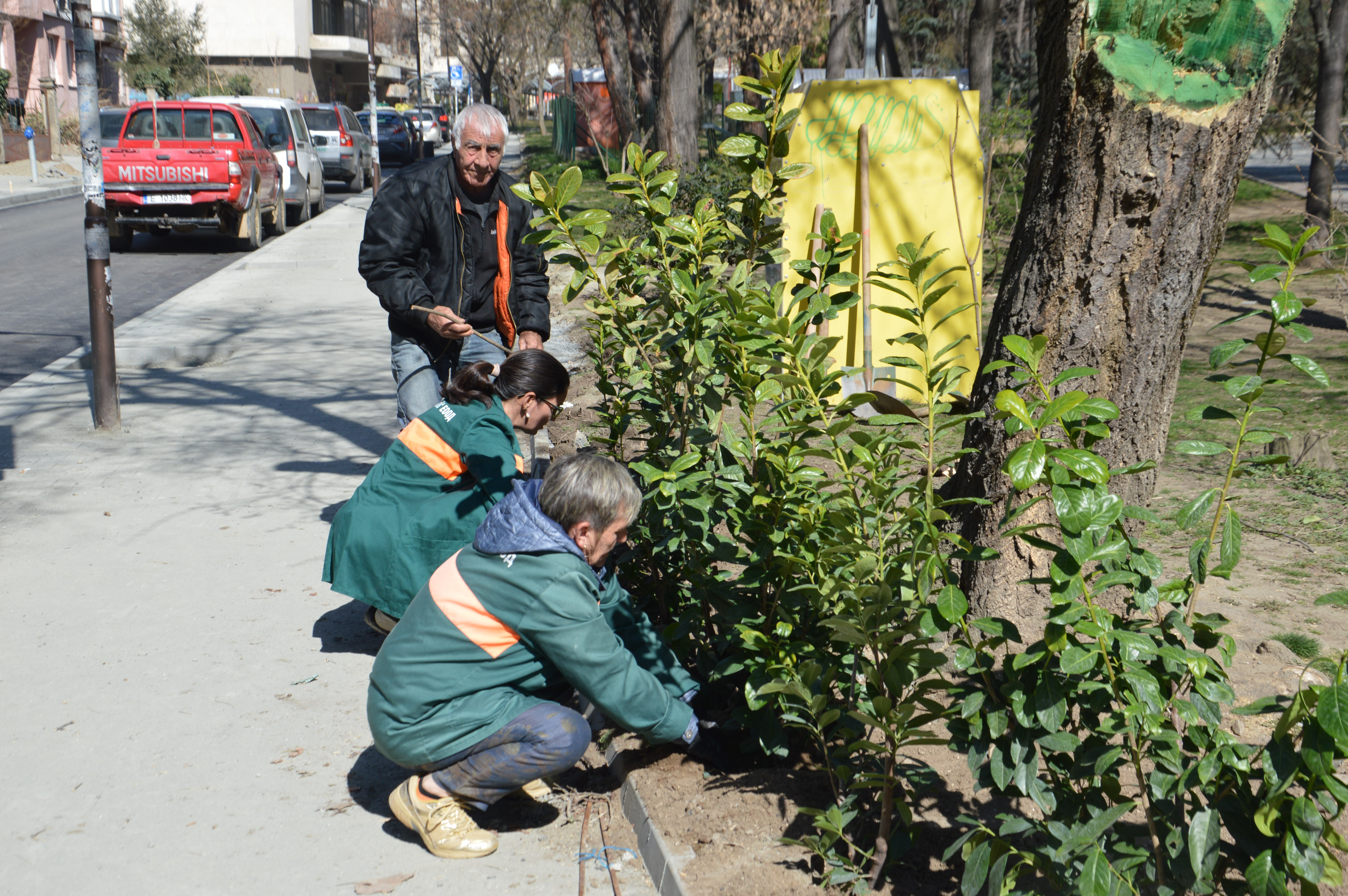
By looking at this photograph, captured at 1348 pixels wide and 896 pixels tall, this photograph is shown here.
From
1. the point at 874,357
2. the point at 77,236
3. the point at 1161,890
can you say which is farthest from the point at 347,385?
the point at 77,236

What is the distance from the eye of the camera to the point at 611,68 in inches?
527

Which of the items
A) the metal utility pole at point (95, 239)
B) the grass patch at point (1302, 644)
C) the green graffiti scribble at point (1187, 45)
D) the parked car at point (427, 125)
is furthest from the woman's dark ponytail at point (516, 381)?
the parked car at point (427, 125)

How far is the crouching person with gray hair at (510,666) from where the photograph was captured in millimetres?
2793

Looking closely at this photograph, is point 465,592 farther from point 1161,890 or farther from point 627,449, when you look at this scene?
point 627,449

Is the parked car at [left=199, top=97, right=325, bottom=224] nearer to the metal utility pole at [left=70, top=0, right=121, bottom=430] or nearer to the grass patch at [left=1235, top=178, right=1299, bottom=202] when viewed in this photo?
the metal utility pole at [left=70, top=0, right=121, bottom=430]

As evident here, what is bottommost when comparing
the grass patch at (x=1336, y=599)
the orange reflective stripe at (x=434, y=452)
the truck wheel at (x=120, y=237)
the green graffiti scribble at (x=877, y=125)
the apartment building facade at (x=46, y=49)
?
the orange reflective stripe at (x=434, y=452)

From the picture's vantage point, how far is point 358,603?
456 cm

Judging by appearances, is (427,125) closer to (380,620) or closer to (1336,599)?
(380,620)

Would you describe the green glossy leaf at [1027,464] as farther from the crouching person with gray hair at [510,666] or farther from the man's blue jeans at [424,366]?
the man's blue jeans at [424,366]

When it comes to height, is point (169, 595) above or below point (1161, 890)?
below

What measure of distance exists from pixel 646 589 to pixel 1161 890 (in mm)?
2102

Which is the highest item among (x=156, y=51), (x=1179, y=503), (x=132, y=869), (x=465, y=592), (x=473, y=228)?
(x=156, y=51)

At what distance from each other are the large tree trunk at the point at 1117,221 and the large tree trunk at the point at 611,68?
9826 millimetres

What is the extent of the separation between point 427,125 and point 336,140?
25487 mm
